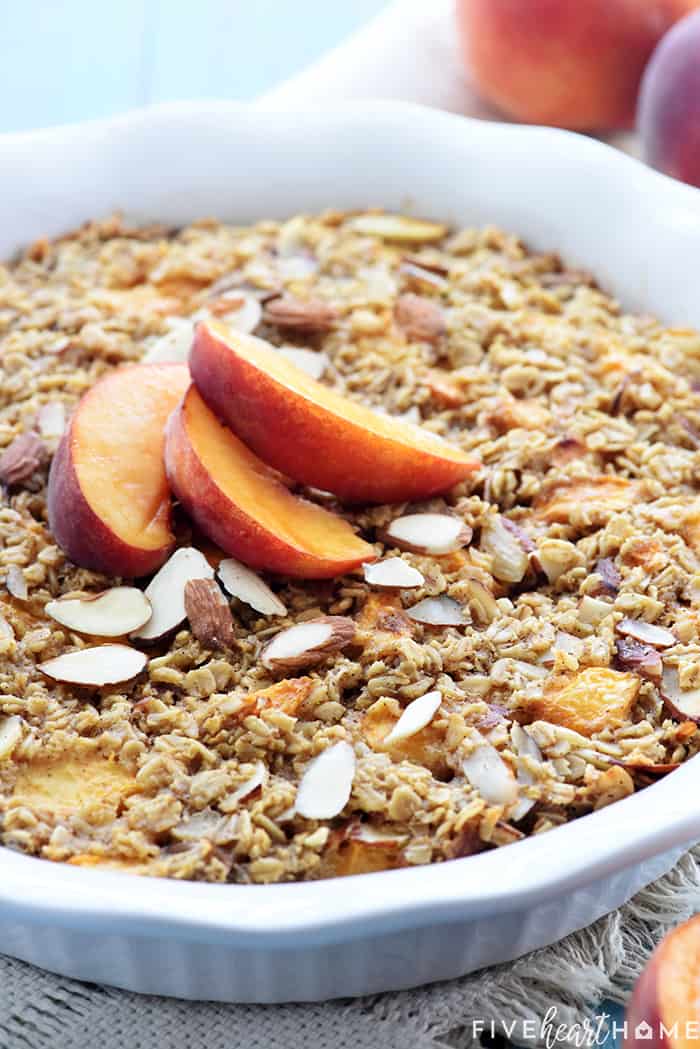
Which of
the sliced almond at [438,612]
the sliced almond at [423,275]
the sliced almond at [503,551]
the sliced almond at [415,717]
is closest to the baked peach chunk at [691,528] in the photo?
the sliced almond at [503,551]

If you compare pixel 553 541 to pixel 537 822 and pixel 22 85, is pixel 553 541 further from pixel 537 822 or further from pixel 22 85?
pixel 22 85

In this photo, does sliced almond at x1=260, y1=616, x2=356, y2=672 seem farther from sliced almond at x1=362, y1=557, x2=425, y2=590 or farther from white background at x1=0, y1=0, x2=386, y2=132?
white background at x1=0, y1=0, x2=386, y2=132

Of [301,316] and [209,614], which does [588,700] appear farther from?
[301,316]

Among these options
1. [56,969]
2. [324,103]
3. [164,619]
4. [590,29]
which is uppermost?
[590,29]

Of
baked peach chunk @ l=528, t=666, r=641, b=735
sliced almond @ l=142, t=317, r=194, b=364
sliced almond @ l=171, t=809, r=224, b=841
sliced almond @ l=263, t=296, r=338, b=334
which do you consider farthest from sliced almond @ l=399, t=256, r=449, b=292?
sliced almond @ l=171, t=809, r=224, b=841

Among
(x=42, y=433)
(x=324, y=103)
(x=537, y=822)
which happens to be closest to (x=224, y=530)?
(x=42, y=433)

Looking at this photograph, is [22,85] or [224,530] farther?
Result: [22,85]
